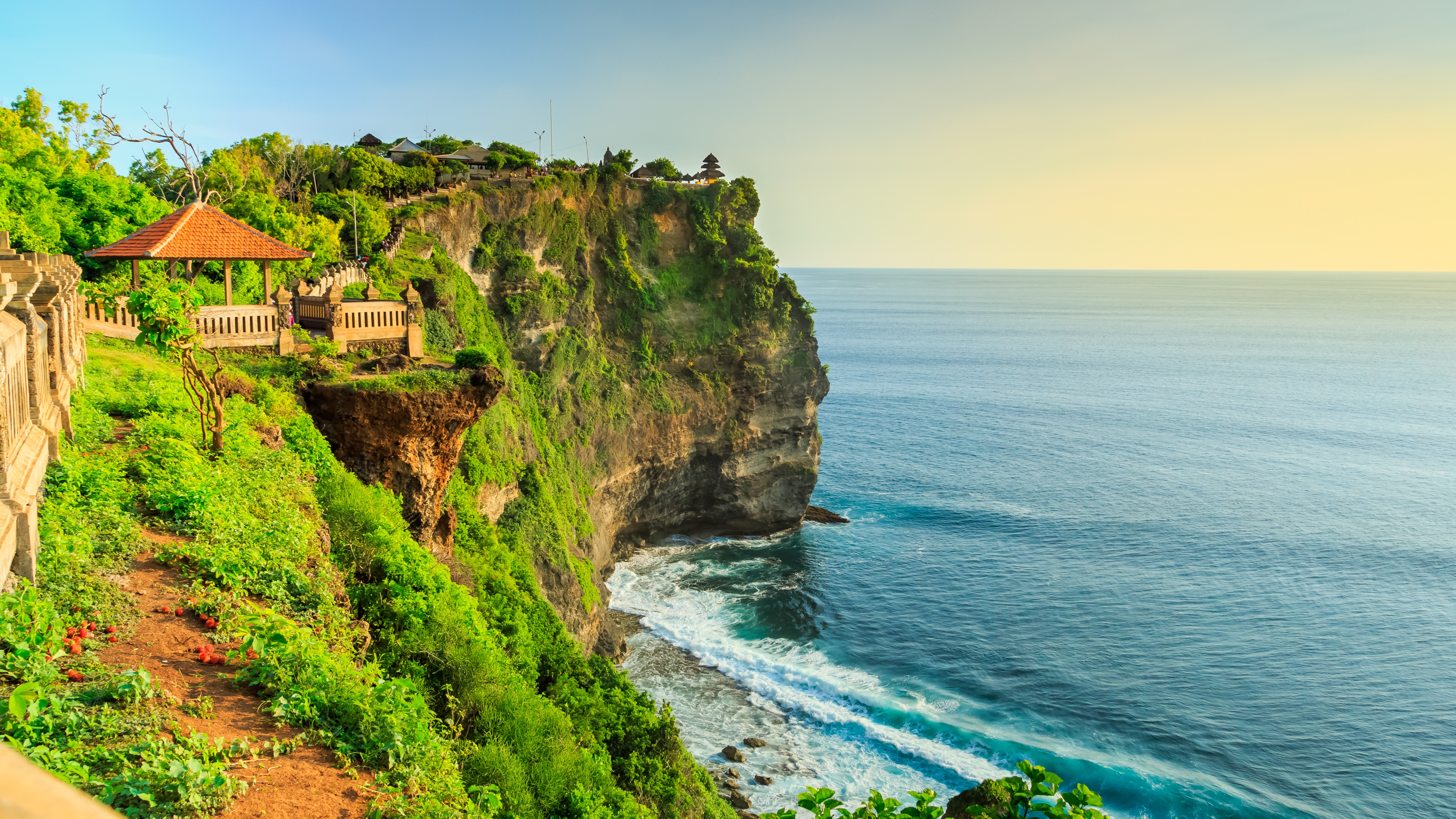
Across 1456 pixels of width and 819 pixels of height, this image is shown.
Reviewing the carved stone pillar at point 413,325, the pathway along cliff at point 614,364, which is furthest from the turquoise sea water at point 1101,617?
the carved stone pillar at point 413,325

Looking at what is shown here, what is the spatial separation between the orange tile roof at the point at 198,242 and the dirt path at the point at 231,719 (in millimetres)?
17726

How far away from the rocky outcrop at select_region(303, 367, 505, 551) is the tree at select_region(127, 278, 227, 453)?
5889 mm

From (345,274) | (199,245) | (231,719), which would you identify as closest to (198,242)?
(199,245)

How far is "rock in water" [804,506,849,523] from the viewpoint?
59.2m

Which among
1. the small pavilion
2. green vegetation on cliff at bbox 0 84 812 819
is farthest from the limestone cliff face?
the small pavilion

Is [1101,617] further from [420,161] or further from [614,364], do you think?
[420,161]

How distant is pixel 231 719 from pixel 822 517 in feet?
166

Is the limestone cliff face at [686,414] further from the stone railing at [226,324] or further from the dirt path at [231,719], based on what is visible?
the dirt path at [231,719]

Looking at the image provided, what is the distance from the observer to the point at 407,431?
26.7 m

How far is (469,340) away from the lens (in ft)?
142

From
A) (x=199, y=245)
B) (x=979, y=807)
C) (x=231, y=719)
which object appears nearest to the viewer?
(x=231, y=719)

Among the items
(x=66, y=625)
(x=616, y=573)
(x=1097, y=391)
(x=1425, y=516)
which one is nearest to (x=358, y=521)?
(x=66, y=625)

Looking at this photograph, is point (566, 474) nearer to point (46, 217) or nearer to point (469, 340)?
point (469, 340)

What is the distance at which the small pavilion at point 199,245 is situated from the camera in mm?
26766
